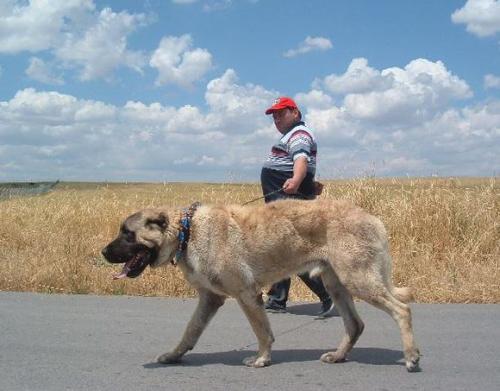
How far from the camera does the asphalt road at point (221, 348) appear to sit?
4.76 m

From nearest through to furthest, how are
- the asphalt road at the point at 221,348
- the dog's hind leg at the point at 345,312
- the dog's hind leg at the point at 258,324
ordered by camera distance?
1. the asphalt road at the point at 221,348
2. the dog's hind leg at the point at 258,324
3. the dog's hind leg at the point at 345,312

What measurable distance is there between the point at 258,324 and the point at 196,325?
Result: 0.58 metres

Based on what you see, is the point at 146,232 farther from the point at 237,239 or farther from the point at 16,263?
the point at 16,263

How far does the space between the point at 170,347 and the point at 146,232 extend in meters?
1.26

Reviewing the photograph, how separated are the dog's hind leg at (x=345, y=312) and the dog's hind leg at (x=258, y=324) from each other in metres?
0.53

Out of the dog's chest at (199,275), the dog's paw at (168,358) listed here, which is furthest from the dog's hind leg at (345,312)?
the dog's paw at (168,358)

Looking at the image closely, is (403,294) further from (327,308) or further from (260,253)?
(327,308)

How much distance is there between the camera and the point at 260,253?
216 inches

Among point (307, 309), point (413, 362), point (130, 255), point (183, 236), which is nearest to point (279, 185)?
point (307, 309)

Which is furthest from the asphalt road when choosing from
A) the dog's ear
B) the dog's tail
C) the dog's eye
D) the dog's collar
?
the dog's ear

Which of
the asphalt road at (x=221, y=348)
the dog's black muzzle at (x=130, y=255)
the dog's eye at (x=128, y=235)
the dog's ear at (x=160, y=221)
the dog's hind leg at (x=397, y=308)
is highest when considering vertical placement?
the dog's ear at (x=160, y=221)

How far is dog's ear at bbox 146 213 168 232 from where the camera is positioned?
5.39 metres

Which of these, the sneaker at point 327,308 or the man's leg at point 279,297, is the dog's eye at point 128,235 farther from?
the sneaker at point 327,308

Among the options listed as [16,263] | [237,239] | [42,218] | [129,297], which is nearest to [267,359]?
[237,239]
